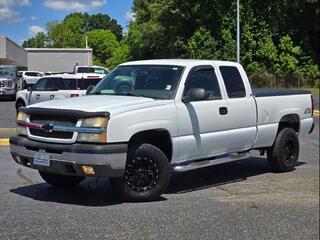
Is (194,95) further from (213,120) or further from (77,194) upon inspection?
(77,194)

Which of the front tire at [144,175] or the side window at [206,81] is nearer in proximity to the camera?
the front tire at [144,175]

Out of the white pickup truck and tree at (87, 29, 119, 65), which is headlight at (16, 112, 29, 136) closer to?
the white pickup truck

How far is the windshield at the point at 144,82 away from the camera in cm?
799

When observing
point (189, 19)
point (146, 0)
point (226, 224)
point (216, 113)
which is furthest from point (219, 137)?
point (146, 0)

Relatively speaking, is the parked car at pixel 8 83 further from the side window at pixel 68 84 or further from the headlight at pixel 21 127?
the headlight at pixel 21 127

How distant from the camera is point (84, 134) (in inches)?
273

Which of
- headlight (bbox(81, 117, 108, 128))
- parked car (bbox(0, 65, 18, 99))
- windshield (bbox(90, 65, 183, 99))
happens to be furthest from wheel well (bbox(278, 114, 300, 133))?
parked car (bbox(0, 65, 18, 99))

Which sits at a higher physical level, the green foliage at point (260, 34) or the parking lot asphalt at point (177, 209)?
the green foliage at point (260, 34)

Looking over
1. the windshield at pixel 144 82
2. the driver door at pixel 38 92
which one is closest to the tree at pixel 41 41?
the driver door at pixel 38 92

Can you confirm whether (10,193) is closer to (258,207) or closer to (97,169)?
(97,169)

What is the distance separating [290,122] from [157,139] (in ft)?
11.2

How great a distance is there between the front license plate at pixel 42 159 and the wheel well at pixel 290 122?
14.5 feet

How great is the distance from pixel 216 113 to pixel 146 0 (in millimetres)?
70775

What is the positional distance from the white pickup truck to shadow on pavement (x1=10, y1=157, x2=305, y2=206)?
265mm
